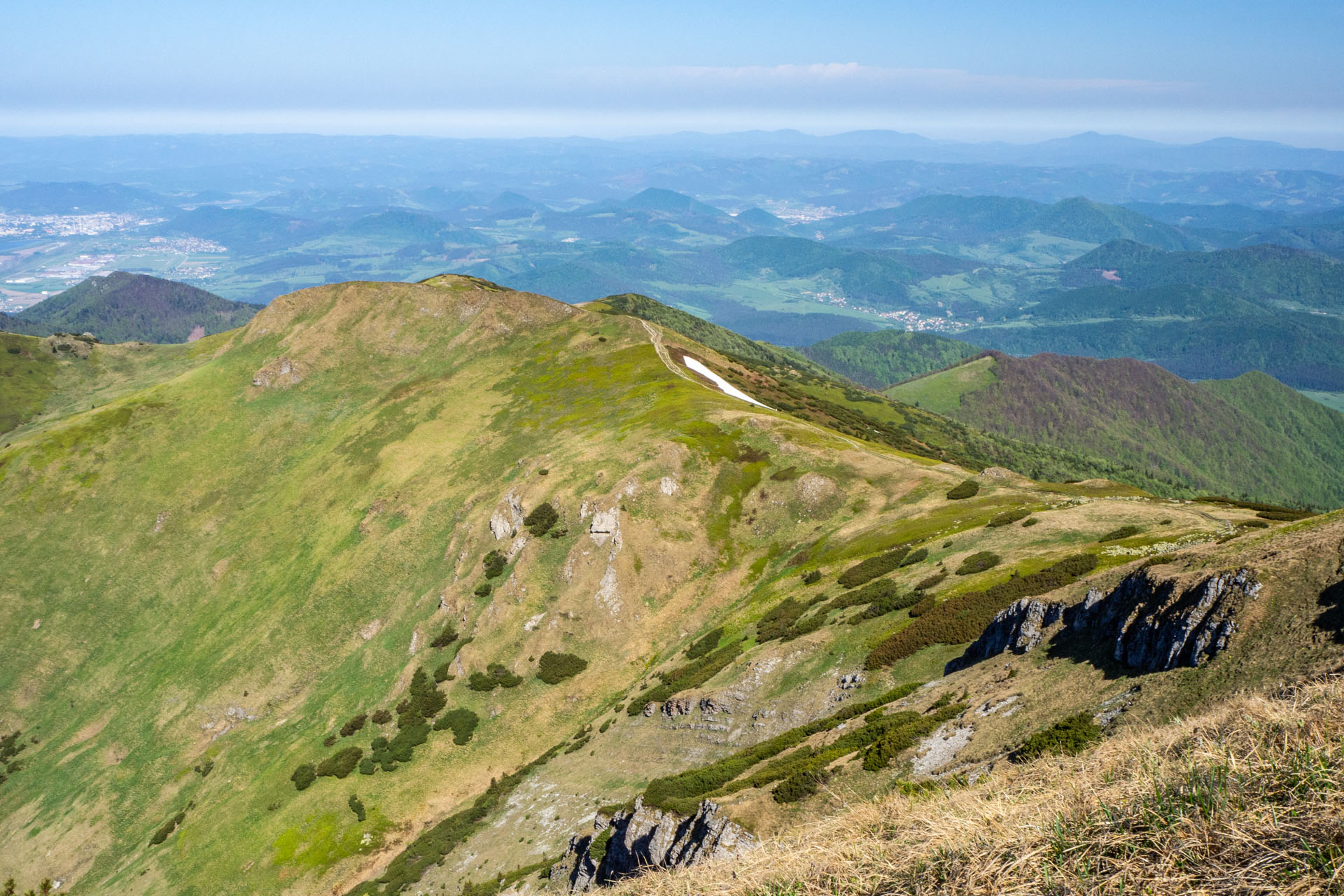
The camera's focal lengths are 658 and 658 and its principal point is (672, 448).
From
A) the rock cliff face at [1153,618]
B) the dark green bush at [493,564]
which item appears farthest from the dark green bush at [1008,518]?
the dark green bush at [493,564]

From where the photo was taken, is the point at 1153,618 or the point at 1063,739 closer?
the point at 1063,739

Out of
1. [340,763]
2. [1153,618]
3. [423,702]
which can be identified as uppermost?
[1153,618]

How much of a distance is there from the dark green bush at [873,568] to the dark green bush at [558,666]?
3192cm

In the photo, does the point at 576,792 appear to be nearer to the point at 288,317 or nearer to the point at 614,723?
the point at 614,723

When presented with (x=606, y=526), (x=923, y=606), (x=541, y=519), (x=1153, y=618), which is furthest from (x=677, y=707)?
(x=541, y=519)

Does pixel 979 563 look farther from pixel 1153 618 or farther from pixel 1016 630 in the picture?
pixel 1153 618

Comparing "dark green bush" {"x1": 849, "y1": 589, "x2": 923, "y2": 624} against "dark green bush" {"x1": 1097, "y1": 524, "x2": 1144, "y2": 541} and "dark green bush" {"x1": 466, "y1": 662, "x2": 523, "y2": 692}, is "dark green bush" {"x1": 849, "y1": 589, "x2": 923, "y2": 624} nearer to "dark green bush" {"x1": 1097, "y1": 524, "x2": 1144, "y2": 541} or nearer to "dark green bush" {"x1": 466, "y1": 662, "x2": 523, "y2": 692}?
"dark green bush" {"x1": 1097, "y1": 524, "x2": 1144, "y2": 541}

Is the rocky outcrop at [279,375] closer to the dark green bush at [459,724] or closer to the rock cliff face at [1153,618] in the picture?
the dark green bush at [459,724]

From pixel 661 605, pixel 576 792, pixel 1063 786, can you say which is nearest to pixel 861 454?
pixel 661 605

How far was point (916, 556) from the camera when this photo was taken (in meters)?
59.6

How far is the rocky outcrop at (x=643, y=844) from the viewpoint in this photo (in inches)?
1141

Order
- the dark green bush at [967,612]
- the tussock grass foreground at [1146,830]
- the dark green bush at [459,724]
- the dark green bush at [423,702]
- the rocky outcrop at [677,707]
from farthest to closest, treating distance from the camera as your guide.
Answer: the dark green bush at [423,702] < the dark green bush at [459,724] < the rocky outcrop at [677,707] < the dark green bush at [967,612] < the tussock grass foreground at [1146,830]

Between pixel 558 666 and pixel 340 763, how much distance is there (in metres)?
25.0

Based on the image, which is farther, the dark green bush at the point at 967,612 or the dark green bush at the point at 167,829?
the dark green bush at the point at 167,829
